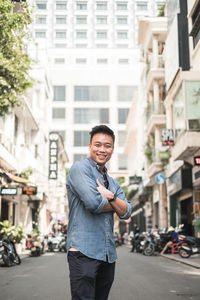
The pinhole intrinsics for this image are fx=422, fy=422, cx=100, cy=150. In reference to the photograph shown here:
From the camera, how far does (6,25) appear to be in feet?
37.1

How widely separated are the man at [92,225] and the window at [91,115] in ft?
199

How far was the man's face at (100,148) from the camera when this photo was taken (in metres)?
2.79

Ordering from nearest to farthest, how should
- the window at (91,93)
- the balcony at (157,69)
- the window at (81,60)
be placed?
the balcony at (157,69)
the window at (91,93)
the window at (81,60)

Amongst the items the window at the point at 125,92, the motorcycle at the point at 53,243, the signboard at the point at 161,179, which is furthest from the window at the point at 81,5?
the window at the point at 125,92

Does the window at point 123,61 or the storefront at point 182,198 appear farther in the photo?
the window at point 123,61

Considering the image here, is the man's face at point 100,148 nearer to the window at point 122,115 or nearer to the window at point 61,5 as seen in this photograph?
the window at point 61,5

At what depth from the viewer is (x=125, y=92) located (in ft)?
213

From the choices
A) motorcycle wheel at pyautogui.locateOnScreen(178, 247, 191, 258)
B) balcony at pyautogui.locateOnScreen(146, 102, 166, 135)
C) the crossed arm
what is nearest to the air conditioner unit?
motorcycle wheel at pyautogui.locateOnScreen(178, 247, 191, 258)

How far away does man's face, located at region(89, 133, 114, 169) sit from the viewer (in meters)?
2.79

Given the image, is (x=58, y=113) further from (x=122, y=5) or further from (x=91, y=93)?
(x=122, y=5)

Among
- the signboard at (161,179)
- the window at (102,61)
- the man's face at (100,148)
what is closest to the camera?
the man's face at (100,148)

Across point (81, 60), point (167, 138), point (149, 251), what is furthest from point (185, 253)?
point (81, 60)

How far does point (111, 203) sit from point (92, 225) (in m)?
0.18

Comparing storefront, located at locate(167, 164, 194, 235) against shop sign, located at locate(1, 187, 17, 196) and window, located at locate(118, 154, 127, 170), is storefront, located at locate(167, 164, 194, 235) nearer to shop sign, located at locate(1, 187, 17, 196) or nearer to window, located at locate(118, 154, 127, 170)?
shop sign, located at locate(1, 187, 17, 196)
